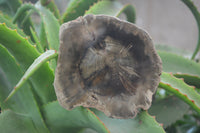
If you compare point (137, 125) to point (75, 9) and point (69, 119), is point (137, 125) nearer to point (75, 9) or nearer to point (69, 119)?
point (69, 119)

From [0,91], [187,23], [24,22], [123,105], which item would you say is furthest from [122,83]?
[187,23]

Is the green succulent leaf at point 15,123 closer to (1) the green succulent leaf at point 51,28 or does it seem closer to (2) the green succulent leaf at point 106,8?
(1) the green succulent leaf at point 51,28

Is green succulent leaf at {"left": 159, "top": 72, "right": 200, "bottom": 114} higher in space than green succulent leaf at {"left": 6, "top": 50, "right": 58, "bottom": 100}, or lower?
lower

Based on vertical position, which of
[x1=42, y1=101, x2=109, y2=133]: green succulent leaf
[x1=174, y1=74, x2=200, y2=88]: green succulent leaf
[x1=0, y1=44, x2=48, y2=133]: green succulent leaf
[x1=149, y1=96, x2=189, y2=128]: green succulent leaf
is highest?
[x1=0, y1=44, x2=48, y2=133]: green succulent leaf

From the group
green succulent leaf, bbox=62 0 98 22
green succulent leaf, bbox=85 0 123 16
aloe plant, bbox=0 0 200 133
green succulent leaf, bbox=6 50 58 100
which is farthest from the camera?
green succulent leaf, bbox=62 0 98 22

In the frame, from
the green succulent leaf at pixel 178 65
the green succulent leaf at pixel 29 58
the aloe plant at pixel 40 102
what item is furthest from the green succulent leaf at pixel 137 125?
the green succulent leaf at pixel 178 65

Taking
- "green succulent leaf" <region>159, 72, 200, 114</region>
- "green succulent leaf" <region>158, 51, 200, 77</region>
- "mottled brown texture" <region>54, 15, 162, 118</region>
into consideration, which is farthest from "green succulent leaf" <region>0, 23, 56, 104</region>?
"green succulent leaf" <region>158, 51, 200, 77</region>

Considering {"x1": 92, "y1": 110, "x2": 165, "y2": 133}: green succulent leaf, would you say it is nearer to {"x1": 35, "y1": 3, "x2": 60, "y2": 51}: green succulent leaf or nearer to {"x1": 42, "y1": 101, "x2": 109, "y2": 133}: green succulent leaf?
{"x1": 42, "y1": 101, "x2": 109, "y2": 133}: green succulent leaf

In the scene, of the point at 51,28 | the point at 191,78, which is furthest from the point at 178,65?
the point at 51,28
